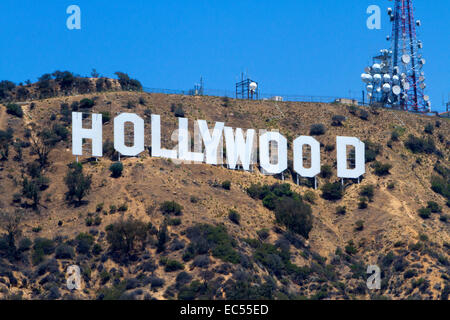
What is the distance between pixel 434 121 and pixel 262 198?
118ft

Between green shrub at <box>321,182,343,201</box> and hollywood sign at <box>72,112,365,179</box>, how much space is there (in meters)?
1.62

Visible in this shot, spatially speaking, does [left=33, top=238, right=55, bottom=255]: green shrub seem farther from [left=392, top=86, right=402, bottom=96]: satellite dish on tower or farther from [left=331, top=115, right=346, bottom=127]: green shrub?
[left=392, top=86, right=402, bottom=96]: satellite dish on tower

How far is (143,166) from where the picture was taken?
3150 inches

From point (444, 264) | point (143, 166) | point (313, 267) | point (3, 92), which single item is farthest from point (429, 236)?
point (3, 92)

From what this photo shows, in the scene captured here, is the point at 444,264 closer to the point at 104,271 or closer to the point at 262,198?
the point at 262,198

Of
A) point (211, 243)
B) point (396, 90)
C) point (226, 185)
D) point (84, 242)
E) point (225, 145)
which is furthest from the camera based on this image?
point (396, 90)

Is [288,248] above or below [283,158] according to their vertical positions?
below

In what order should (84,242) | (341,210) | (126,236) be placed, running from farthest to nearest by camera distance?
(341,210), (84,242), (126,236)

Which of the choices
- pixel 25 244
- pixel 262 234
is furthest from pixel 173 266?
pixel 25 244

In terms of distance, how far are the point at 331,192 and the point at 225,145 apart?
41.1 ft

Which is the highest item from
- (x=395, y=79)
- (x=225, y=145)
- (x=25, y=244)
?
(x=395, y=79)

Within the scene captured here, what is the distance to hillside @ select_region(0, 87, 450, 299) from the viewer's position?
6644 cm

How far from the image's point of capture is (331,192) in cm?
8725

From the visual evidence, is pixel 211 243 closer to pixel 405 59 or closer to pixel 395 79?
pixel 395 79
